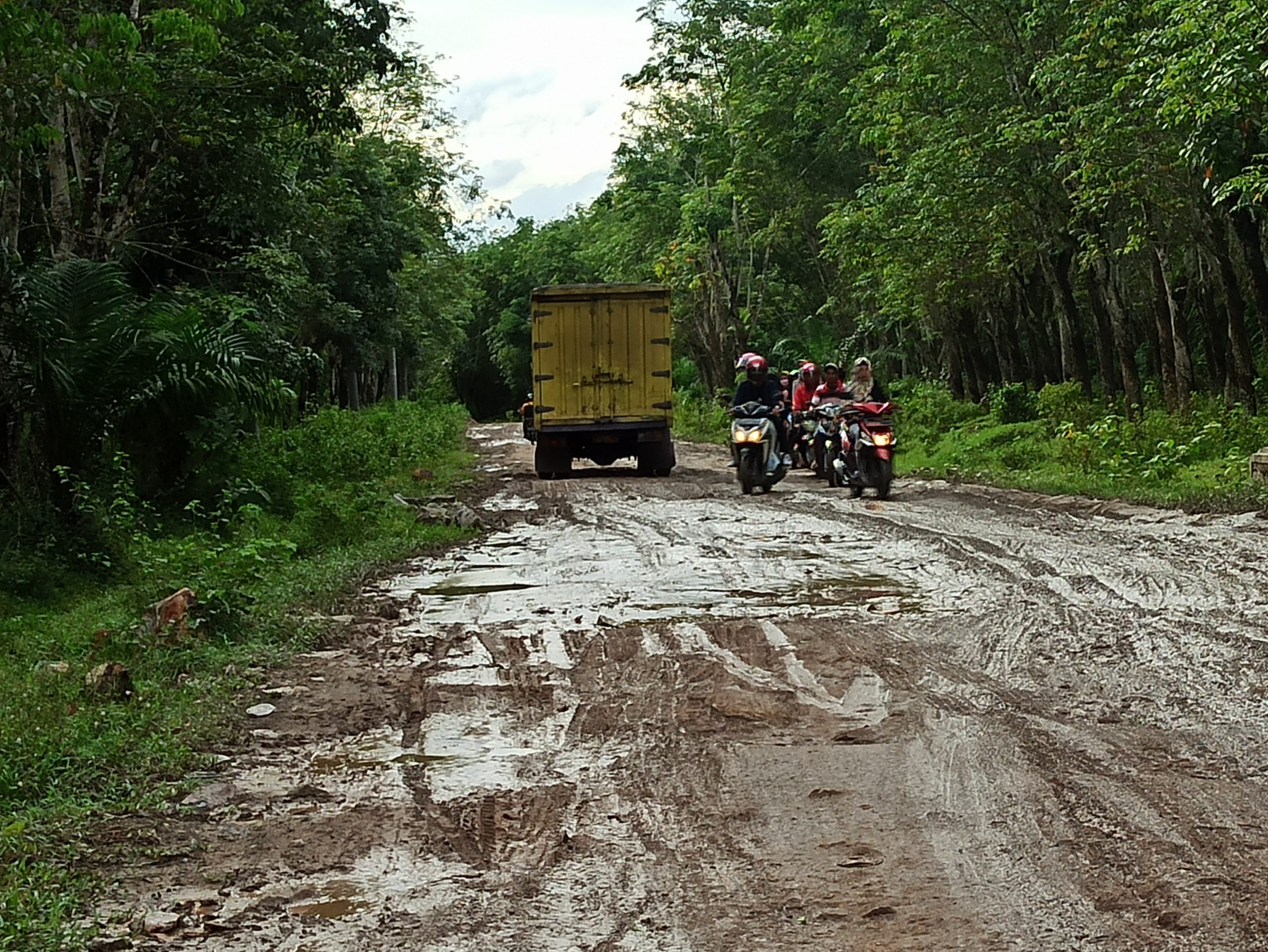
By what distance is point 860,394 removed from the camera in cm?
1744

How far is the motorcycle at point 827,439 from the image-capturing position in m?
17.8

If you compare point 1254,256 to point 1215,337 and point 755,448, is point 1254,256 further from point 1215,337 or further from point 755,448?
point 1215,337

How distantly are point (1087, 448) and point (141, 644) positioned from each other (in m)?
14.5

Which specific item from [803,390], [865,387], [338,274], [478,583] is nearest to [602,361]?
[803,390]

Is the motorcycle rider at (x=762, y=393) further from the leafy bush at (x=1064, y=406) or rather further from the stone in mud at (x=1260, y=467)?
the leafy bush at (x=1064, y=406)

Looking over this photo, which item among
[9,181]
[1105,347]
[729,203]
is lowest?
[1105,347]

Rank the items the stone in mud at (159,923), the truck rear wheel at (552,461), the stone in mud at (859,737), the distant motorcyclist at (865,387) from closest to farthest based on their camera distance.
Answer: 1. the stone in mud at (159,923)
2. the stone in mud at (859,737)
3. the distant motorcyclist at (865,387)
4. the truck rear wheel at (552,461)

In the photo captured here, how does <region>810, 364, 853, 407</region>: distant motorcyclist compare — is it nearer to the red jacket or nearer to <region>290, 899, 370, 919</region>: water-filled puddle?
the red jacket

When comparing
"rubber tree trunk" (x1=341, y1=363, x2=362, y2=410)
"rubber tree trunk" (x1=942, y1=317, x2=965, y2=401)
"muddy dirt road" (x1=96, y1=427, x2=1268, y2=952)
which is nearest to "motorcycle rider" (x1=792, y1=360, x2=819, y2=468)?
"muddy dirt road" (x1=96, y1=427, x2=1268, y2=952)

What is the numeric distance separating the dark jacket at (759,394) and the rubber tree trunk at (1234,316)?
22.6ft

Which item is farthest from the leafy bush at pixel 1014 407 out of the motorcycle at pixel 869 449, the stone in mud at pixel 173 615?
the stone in mud at pixel 173 615

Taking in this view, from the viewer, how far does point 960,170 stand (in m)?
22.1

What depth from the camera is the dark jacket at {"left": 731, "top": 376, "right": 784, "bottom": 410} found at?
59.8 feet

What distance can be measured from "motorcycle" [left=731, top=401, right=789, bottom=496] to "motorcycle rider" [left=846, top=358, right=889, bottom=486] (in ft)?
3.70
